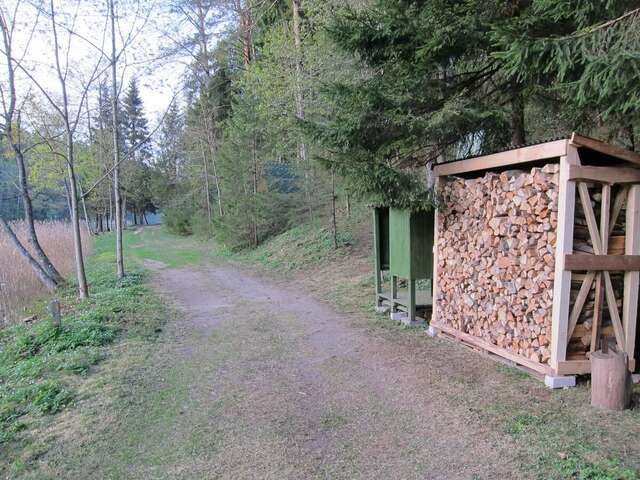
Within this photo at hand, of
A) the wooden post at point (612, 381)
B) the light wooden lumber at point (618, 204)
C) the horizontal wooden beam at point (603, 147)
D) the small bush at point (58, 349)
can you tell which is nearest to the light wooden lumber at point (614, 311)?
the light wooden lumber at point (618, 204)

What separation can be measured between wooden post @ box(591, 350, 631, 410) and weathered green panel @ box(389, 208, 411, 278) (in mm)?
3016

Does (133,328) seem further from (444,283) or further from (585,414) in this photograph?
(585,414)

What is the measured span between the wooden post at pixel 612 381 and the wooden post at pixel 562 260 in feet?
1.48

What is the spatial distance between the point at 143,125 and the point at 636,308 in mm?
45626

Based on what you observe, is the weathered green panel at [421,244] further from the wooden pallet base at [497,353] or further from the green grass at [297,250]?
the green grass at [297,250]

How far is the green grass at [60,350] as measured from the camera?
3.85 meters

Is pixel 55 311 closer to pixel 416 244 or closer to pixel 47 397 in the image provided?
pixel 47 397

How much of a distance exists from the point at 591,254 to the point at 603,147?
988mm

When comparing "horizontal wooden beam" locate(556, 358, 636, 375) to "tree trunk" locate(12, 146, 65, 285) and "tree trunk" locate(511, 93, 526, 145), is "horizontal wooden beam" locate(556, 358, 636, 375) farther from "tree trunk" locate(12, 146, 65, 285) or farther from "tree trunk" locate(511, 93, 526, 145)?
"tree trunk" locate(12, 146, 65, 285)

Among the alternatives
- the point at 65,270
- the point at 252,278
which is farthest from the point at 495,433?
the point at 65,270

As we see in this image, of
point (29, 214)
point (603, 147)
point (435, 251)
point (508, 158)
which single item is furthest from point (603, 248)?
point (29, 214)

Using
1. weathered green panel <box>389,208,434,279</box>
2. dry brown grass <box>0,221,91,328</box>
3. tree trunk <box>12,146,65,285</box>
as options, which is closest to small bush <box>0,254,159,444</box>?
dry brown grass <box>0,221,91,328</box>

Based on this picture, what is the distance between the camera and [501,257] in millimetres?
4680

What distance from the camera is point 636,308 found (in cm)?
411
